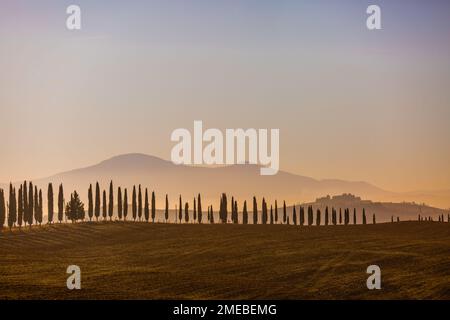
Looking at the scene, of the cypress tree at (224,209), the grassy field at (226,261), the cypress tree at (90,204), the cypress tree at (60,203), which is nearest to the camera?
the grassy field at (226,261)

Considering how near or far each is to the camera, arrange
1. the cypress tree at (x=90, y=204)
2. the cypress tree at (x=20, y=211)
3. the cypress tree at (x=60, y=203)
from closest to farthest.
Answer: the cypress tree at (x=20, y=211) → the cypress tree at (x=60, y=203) → the cypress tree at (x=90, y=204)

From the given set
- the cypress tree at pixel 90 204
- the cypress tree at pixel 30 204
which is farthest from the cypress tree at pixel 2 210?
the cypress tree at pixel 90 204

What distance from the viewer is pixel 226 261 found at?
6706cm

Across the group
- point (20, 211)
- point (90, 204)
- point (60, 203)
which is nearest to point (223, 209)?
point (90, 204)

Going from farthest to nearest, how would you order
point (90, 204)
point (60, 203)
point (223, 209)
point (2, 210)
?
point (223, 209), point (90, 204), point (60, 203), point (2, 210)

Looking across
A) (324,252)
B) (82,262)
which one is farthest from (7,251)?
(324,252)

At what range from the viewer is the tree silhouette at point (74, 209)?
351 ft

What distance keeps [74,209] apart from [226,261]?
46.3 metres

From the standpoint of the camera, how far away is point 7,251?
77.2 m

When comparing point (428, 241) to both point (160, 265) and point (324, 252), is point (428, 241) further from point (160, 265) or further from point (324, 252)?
point (160, 265)

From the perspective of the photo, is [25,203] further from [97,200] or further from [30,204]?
[97,200]

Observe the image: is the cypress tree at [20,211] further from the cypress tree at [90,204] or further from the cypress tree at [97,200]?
the cypress tree at [97,200]

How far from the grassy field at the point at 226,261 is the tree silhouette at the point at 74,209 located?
7.20 metres
